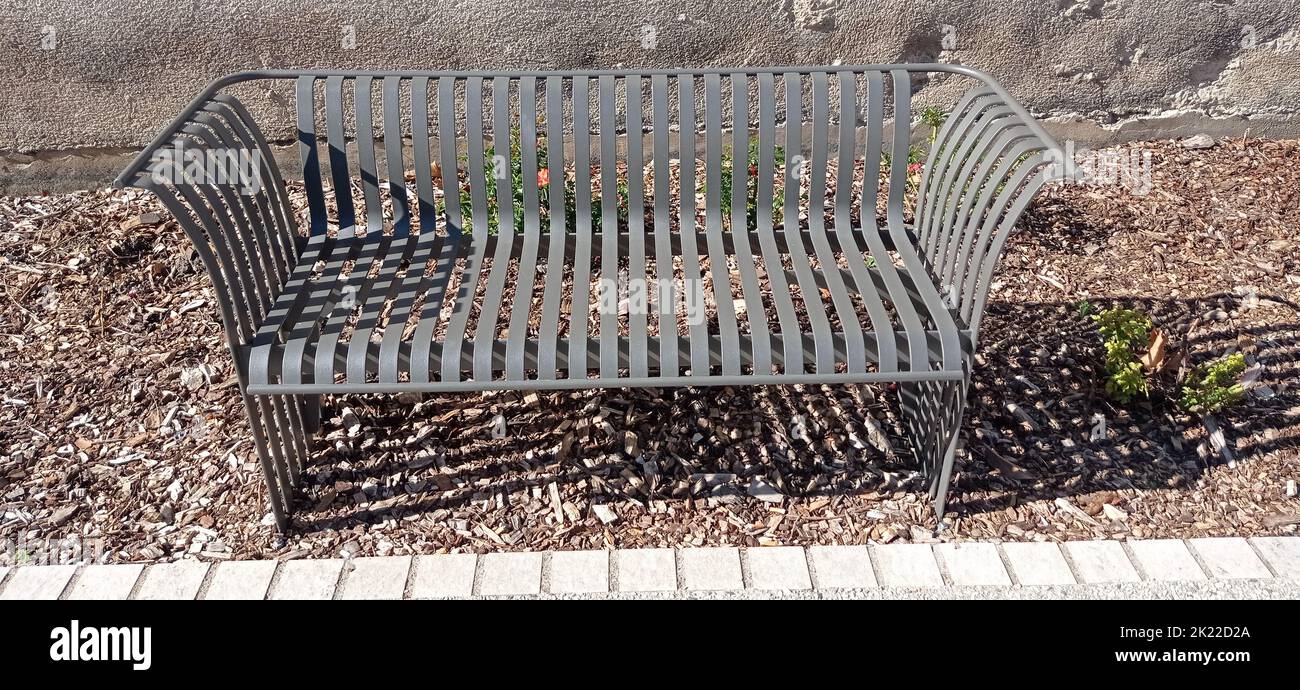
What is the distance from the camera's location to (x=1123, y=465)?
288 centimetres

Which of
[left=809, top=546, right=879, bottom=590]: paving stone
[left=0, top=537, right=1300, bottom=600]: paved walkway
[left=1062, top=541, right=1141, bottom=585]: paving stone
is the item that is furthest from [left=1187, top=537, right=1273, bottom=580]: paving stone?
[left=809, top=546, right=879, bottom=590]: paving stone

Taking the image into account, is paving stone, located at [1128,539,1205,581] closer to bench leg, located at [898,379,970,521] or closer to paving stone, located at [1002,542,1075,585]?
paving stone, located at [1002,542,1075,585]

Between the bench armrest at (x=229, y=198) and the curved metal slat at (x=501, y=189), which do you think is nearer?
the bench armrest at (x=229, y=198)

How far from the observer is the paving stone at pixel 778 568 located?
2484mm

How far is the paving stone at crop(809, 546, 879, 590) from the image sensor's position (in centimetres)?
249

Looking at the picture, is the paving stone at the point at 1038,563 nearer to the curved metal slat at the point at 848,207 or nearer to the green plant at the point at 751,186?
the curved metal slat at the point at 848,207

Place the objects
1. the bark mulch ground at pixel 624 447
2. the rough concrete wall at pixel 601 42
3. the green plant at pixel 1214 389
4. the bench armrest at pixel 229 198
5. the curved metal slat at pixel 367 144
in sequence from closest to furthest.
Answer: the bench armrest at pixel 229 198 < the bark mulch ground at pixel 624 447 < the curved metal slat at pixel 367 144 < the green plant at pixel 1214 389 < the rough concrete wall at pixel 601 42

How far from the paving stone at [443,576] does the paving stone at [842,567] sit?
92 cm

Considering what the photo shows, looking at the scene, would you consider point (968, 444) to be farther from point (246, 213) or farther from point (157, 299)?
point (157, 299)

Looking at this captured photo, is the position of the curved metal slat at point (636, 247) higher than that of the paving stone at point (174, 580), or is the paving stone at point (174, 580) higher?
the curved metal slat at point (636, 247)

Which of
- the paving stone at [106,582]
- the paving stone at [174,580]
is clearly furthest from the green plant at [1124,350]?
the paving stone at [106,582]

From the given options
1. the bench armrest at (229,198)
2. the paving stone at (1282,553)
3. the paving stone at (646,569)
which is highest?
the bench armrest at (229,198)

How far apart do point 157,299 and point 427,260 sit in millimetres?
1379

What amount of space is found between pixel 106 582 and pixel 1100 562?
2630 mm
